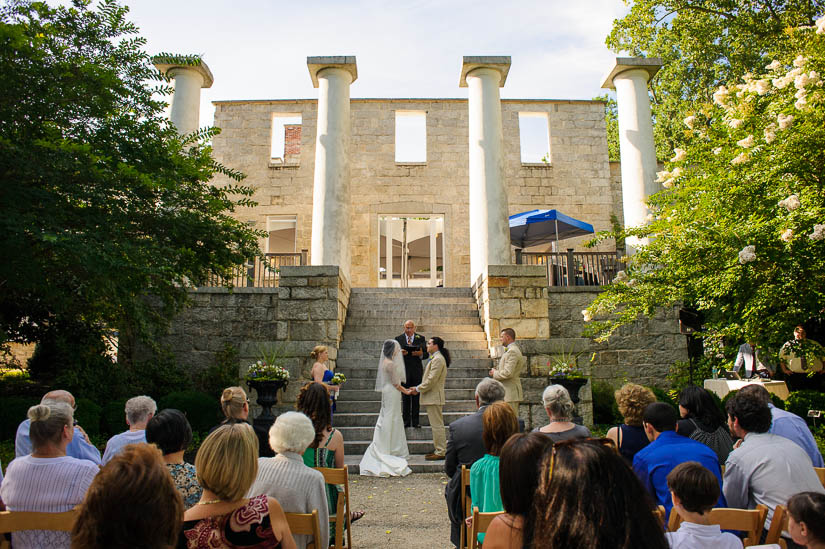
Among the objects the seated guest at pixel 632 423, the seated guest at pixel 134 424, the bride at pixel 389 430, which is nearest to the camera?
the seated guest at pixel 134 424

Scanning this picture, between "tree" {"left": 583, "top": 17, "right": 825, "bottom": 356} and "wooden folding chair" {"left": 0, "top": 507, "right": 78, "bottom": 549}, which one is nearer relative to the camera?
"wooden folding chair" {"left": 0, "top": 507, "right": 78, "bottom": 549}

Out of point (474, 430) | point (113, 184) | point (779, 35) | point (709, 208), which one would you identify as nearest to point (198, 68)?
point (113, 184)

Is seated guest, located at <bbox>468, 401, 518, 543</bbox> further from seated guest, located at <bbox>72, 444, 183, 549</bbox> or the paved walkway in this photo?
seated guest, located at <bbox>72, 444, 183, 549</bbox>

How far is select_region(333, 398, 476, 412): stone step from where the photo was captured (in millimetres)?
9297

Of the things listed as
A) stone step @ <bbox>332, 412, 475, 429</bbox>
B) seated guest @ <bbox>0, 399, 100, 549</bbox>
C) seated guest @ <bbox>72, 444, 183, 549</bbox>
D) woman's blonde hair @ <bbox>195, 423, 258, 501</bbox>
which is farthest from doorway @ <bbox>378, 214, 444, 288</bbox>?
seated guest @ <bbox>72, 444, 183, 549</bbox>

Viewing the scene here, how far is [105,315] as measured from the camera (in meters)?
10.6

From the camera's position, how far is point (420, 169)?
18078 millimetres

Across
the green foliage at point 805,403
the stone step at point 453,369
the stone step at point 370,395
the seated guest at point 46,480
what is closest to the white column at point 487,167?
the stone step at point 453,369

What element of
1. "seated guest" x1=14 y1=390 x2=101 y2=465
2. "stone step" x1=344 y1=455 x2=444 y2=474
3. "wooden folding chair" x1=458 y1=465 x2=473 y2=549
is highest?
"seated guest" x1=14 y1=390 x2=101 y2=465

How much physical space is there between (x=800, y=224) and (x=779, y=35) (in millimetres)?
11519

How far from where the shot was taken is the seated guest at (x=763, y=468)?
317cm

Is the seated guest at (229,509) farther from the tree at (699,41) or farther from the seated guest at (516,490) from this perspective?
the tree at (699,41)

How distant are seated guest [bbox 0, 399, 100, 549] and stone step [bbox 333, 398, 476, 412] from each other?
6.31 m

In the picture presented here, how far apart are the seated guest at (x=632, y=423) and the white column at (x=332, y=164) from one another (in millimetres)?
8545
